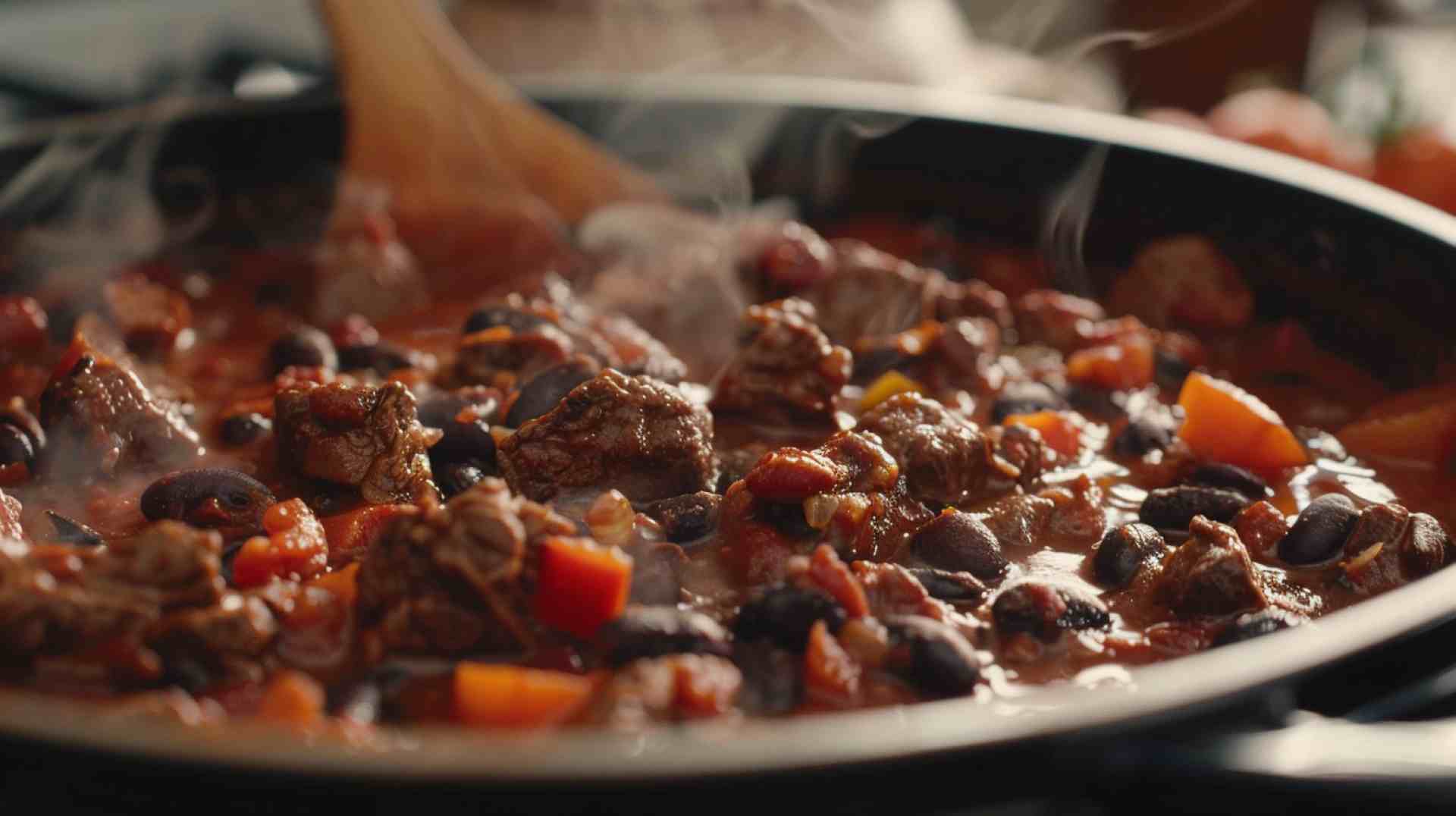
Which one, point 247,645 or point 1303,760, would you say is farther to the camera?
point 247,645

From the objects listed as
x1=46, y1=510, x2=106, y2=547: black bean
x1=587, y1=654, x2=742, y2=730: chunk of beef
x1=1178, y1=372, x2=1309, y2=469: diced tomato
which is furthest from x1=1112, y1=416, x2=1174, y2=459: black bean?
x1=46, y1=510, x2=106, y2=547: black bean

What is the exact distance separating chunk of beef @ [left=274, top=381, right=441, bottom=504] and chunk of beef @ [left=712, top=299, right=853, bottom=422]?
2.44ft

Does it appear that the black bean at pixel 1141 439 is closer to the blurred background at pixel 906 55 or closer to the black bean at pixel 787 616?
the black bean at pixel 787 616

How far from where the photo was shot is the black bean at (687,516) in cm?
262

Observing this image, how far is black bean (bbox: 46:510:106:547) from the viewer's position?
2.58 metres

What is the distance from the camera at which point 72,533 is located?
260 cm

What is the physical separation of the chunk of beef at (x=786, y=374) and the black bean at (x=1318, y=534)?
3.42 feet

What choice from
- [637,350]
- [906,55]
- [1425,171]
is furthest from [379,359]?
[1425,171]

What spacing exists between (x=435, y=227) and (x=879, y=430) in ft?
7.08

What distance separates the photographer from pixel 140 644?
2082 millimetres

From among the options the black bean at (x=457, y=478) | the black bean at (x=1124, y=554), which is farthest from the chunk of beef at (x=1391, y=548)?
the black bean at (x=457, y=478)

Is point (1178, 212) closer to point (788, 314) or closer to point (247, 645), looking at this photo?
point (788, 314)

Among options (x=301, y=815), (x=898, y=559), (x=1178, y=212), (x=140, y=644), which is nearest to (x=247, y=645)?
(x=140, y=644)

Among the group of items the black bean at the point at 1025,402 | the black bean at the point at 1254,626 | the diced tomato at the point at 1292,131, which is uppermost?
the diced tomato at the point at 1292,131
